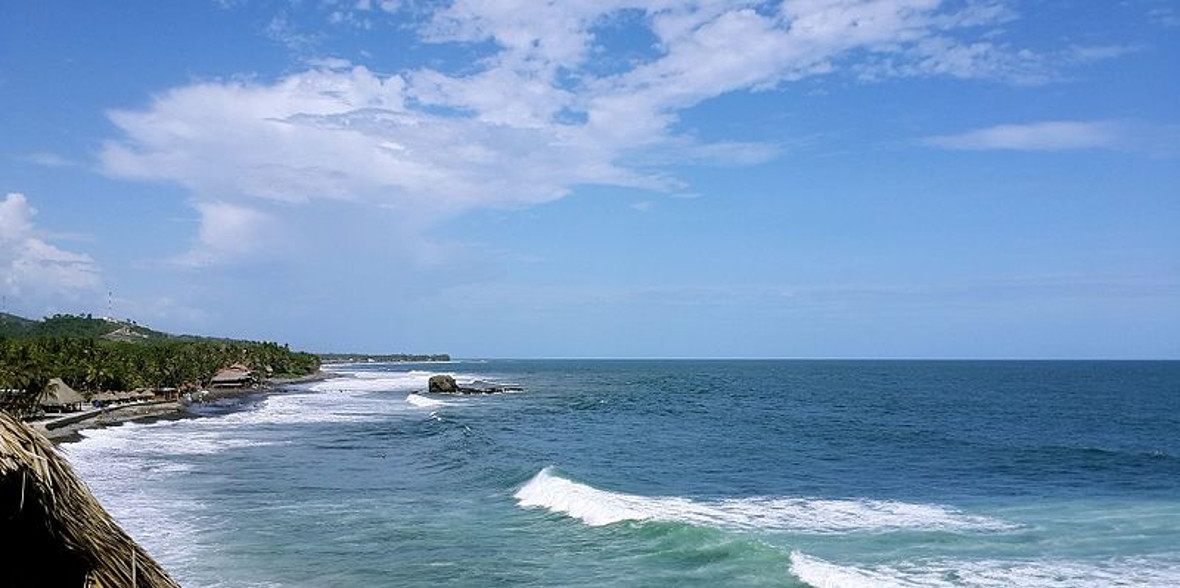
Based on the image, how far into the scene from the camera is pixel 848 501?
25625 mm

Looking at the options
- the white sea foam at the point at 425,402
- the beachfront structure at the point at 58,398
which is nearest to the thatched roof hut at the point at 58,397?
the beachfront structure at the point at 58,398

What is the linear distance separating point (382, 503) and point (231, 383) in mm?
67000

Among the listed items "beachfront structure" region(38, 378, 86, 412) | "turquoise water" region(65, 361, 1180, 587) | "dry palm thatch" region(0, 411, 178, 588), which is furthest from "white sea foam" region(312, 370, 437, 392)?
"dry palm thatch" region(0, 411, 178, 588)

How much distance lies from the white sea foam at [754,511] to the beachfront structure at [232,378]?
216ft

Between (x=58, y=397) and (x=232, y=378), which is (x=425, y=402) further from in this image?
(x=58, y=397)

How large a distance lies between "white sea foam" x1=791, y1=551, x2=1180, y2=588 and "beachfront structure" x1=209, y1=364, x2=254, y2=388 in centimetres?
7726

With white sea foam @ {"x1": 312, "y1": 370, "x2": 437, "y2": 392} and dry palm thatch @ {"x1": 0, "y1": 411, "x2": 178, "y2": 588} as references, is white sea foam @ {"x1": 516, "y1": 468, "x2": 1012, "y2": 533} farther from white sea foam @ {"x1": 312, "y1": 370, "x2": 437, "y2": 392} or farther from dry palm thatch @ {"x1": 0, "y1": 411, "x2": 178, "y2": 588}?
white sea foam @ {"x1": 312, "y1": 370, "x2": 437, "y2": 392}

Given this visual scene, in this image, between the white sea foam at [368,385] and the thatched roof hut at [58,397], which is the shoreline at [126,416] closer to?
the thatched roof hut at [58,397]

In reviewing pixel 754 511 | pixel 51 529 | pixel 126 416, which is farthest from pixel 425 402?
pixel 51 529

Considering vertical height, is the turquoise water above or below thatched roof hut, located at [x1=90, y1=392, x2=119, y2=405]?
below

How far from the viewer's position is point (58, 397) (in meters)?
45.4

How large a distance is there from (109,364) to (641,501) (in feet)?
165

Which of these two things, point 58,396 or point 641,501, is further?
point 58,396

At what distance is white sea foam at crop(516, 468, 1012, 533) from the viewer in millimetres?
21656
